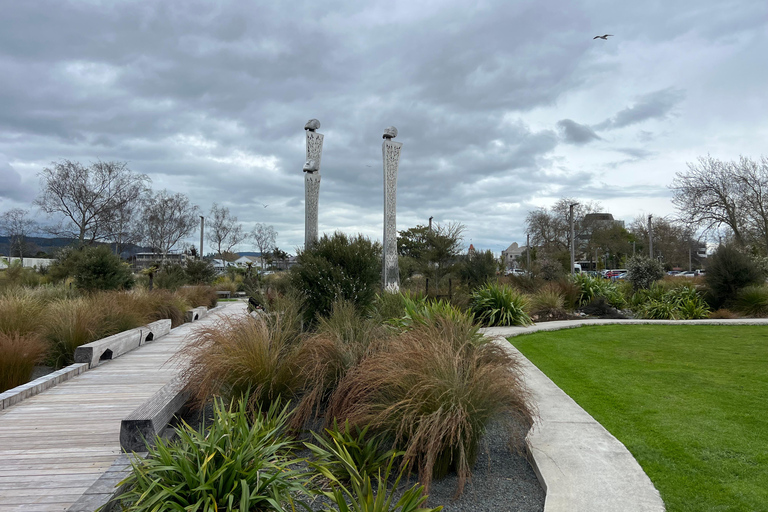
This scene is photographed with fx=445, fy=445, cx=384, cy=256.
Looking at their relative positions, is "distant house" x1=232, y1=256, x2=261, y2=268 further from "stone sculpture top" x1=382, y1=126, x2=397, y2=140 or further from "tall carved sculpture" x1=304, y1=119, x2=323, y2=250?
"stone sculpture top" x1=382, y1=126, x2=397, y2=140

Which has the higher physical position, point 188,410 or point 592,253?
point 592,253

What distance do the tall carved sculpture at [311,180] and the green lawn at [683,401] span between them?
6243 mm

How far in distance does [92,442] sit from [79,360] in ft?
9.62

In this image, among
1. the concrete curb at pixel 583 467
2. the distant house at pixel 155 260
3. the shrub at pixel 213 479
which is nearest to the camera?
the shrub at pixel 213 479

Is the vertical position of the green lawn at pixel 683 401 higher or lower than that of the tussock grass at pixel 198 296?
lower

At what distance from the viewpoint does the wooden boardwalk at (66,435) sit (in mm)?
2926

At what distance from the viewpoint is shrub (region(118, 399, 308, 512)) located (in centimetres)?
240

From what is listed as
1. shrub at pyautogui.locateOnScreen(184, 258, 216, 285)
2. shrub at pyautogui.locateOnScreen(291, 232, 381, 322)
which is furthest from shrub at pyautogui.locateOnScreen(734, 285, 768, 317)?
shrub at pyautogui.locateOnScreen(184, 258, 216, 285)

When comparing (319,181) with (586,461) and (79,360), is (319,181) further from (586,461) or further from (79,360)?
(586,461)

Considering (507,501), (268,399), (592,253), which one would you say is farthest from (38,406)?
(592,253)

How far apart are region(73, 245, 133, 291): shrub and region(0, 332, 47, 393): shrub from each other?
6.79 m

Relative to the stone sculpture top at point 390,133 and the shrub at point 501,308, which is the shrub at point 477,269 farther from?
the stone sculpture top at point 390,133

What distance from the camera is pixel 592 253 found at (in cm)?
5066

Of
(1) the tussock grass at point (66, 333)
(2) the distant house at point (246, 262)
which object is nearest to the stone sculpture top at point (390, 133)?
(1) the tussock grass at point (66, 333)
